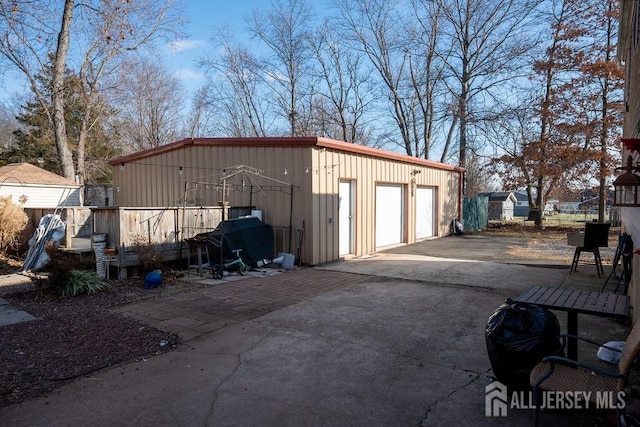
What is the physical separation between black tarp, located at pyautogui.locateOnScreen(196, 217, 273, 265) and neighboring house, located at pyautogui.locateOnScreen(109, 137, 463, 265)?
660 mm

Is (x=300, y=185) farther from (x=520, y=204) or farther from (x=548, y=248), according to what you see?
(x=520, y=204)

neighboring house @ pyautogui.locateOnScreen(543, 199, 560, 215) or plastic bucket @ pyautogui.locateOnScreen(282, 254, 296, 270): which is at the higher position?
neighboring house @ pyautogui.locateOnScreen(543, 199, 560, 215)

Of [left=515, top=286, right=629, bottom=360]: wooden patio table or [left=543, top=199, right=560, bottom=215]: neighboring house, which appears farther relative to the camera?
[left=543, top=199, right=560, bottom=215]: neighboring house

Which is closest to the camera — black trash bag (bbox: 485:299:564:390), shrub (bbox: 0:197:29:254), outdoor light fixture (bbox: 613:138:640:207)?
black trash bag (bbox: 485:299:564:390)

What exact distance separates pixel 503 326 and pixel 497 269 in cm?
652

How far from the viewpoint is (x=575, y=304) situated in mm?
3359

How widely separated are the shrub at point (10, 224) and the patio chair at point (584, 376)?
12.1 m

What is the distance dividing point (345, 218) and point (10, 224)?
8.62 meters

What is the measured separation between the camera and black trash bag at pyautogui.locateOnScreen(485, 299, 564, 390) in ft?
9.30

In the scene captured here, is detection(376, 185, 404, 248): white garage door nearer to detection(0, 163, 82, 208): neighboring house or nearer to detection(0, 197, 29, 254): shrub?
detection(0, 197, 29, 254): shrub

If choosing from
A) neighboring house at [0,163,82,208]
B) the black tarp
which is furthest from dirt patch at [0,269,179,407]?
neighboring house at [0,163,82,208]

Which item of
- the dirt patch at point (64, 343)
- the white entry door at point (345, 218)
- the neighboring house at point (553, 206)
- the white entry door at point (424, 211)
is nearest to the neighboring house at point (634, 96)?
the dirt patch at point (64, 343)

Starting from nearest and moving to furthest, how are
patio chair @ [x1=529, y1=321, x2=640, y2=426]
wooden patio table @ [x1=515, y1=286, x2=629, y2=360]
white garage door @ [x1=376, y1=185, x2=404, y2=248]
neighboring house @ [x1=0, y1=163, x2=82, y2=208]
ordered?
patio chair @ [x1=529, y1=321, x2=640, y2=426], wooden patio table @ [x1=515, y1=286, x2=629, y2=360], white garage door @ [x1=376, y1=185, x2=404, y2=248], neighboring house @ [x1=0, y1=163, x2=82, y2=208]

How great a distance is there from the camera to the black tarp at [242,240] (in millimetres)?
8289
